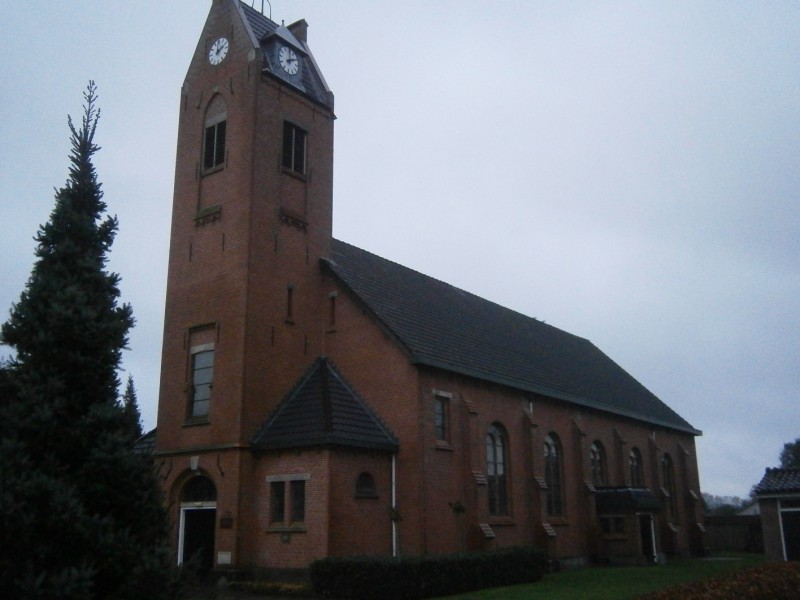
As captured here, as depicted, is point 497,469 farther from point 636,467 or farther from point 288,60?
point 288,60

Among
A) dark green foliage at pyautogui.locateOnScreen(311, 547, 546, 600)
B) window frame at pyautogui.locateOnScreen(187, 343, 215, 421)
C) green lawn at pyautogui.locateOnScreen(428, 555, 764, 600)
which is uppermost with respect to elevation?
window frame at pyautogui.locateOnScreen(187, 343, 215, 421)

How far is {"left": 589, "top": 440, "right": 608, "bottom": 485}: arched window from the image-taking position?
123ft

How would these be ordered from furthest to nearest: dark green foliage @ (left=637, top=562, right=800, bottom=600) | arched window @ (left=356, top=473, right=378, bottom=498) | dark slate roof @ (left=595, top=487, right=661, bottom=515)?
dark slate roof @ (left=595, top=487, right=661, bottom=515), arched window @ (left=356, top=473, right=378, bottom=498), dark green foliage @ (left=637, top=562, right=800, bottom=600)

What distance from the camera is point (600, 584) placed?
24109 millimetres

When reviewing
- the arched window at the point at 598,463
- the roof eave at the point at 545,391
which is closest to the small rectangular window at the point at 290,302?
the roof eave at the point at 545,391

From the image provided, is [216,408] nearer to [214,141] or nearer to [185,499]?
[185,499]

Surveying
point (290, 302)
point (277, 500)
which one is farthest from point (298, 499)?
point (290, 302)

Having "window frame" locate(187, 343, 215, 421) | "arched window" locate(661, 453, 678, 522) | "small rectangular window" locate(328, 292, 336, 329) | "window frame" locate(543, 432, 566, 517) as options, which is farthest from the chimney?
"arched window" locate(661, 453, 678, 522)

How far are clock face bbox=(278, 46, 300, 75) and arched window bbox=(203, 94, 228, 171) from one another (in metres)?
2.74

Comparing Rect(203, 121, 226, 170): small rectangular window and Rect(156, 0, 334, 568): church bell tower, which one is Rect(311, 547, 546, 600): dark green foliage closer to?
Rect(156, 0, 334, 568): church bell tower

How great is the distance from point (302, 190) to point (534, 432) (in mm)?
13353

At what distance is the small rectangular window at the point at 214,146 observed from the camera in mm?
28656

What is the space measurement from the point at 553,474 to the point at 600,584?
32.6 feet

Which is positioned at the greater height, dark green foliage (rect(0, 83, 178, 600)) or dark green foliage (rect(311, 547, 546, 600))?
dark green foliage (rect(0, 83, 178, 600))
